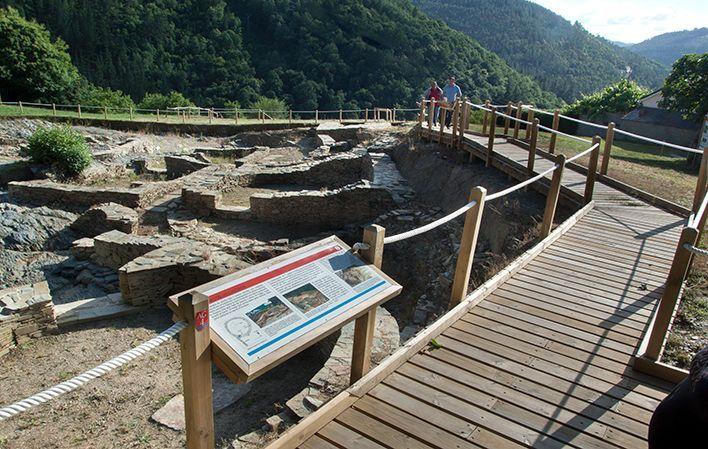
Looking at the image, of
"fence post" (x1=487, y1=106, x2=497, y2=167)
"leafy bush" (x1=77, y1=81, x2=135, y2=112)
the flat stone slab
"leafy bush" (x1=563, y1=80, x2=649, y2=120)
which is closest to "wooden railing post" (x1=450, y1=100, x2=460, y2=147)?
"fence post" (x1=487, y1=106, x2=497, y2=167)

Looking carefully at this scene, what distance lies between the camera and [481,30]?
131250 mm

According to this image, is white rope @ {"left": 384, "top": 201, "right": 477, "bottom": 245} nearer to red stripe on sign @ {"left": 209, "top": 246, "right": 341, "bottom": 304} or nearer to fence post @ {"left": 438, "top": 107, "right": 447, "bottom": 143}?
red stripe on sign @ {"left": 209, "top": 246, "right": 341, "bottom": 304}

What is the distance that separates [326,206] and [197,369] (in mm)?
10614

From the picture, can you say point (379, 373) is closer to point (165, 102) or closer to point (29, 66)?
point (29, 66)

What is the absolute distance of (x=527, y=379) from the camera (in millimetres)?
3389

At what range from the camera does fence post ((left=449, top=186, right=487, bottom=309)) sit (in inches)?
163

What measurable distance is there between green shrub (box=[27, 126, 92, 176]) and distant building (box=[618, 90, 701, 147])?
87.8ft

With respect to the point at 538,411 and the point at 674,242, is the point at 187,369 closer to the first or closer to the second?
the point at 538,411

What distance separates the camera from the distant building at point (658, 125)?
24578 mm

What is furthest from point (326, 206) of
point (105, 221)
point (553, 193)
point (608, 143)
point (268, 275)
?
point (268, 275)

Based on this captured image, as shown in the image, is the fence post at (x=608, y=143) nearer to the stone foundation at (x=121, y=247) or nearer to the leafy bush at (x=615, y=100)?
the stone foundation at (x=121, y=247)

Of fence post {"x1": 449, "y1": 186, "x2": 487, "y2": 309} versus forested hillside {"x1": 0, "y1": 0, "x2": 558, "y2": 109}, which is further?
forested hillside {"x1": 0, "y1": 0, "x2": 558, "y2": 109}

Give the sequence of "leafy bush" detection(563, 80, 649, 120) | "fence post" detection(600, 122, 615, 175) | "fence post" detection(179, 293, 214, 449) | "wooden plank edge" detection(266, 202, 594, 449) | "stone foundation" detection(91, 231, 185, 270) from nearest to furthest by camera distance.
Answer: "fence post" detection(179, 293, 214, 449) < "wooden plank edge" detection(266, 202, 594, 449) < "fence post" detection(600, 122, 615, 175) < "stone foundation" detection(91, 231, 185, 270) < "leafy bush" detection(563, 80, 649, 120)

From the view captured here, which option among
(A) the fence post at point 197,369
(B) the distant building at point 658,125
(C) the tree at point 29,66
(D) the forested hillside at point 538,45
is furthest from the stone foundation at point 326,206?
(D) the forested hillside at point 538,45
